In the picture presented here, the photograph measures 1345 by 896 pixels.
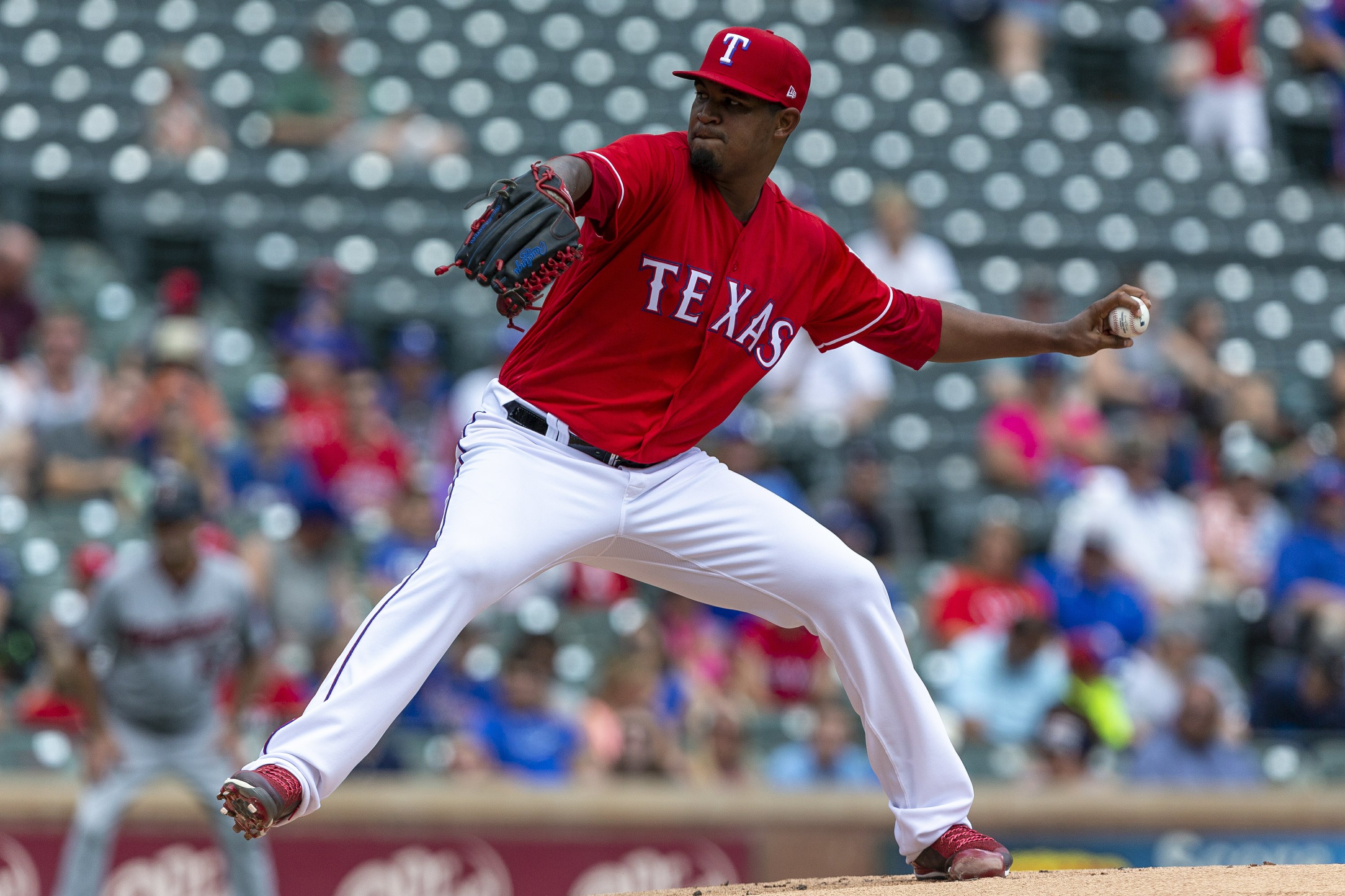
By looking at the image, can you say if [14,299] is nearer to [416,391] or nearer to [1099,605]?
[416,391]

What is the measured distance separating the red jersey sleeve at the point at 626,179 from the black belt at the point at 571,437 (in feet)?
1.34

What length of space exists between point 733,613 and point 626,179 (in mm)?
4594

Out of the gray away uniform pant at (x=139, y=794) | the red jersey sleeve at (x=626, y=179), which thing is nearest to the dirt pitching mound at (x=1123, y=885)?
the red jersey sleeve at (x=626, y=179)

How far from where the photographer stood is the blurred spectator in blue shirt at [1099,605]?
7.95 metres

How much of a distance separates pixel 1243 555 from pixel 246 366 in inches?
196

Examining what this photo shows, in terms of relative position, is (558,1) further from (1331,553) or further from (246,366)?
(1331,553)

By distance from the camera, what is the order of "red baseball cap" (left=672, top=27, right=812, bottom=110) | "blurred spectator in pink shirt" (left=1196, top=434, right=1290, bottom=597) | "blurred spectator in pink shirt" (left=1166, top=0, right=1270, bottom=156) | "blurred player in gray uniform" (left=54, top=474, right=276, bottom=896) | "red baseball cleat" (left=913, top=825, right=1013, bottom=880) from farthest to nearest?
"blurred spectator in pink shirt" (left=1166, top=0, right=1270, bottom=156) → "blurred spectator in pink shirt" (left=1196, top=434, right=1290, bottom=597) → "blurred player in gray uniform" (left=54, top=474, right=276, bottom=896) → "red baseball cleat" (left=913, top=825, right=1013, bottom=880) → "red baseball cap" (left=672, top=27, right=812, bottom=110)

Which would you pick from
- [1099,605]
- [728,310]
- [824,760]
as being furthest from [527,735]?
[728,310]

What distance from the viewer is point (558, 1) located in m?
11.9

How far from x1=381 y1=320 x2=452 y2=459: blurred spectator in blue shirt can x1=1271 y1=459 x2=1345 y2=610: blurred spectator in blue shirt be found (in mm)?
4026

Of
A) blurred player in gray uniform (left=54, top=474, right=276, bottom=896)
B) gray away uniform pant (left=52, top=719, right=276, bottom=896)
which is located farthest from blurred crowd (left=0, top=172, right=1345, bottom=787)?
gray away uniform pant (left=52, top=719, right=276, bottom=896)

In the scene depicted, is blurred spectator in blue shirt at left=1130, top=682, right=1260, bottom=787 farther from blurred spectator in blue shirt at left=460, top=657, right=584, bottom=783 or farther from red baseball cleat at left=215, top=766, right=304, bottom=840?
red baseball cleat at left=215, top=766, right=304, bottom=840

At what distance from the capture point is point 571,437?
3.68m

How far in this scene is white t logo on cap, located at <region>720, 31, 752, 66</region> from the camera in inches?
141
